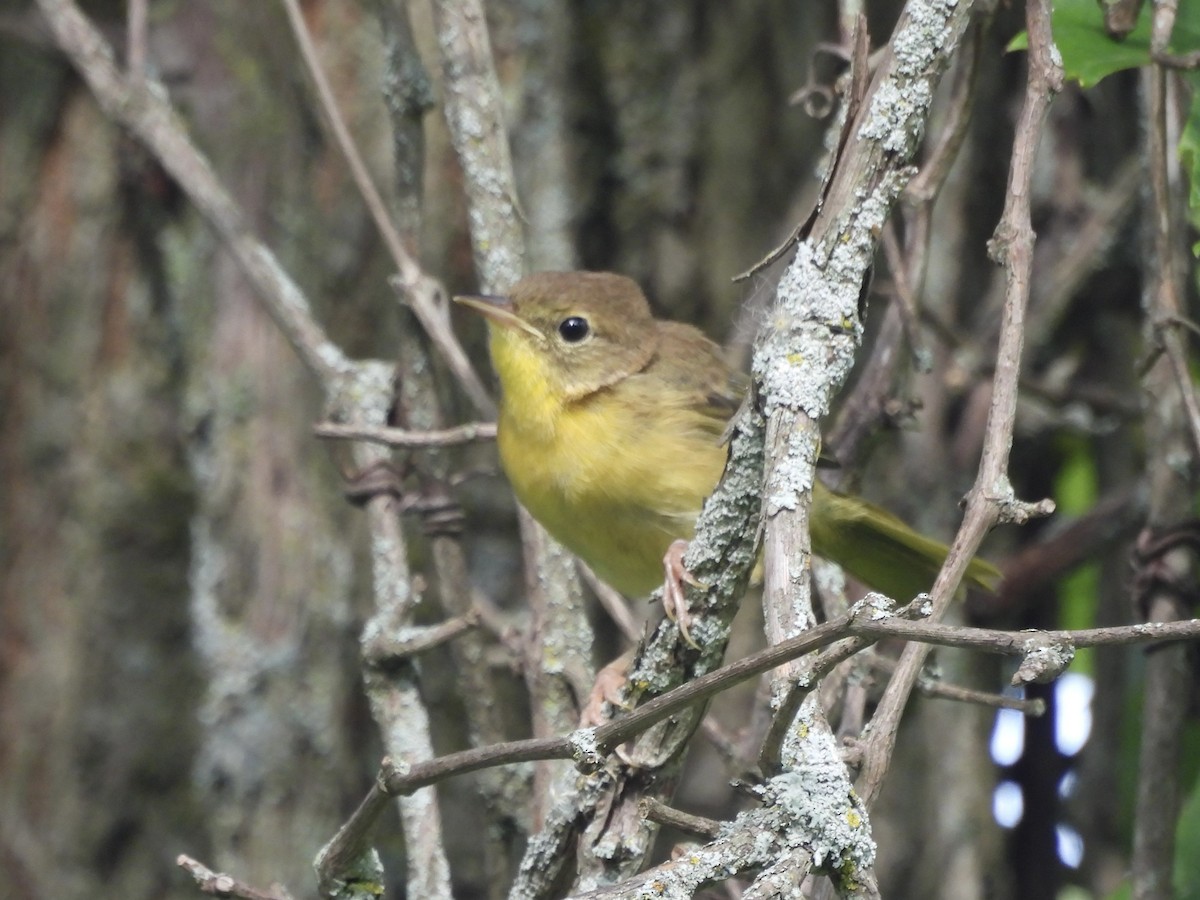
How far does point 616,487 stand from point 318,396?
3.07ft

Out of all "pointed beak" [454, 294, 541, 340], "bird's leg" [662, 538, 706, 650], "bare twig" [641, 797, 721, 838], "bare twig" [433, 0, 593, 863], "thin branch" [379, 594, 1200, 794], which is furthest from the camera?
"pointed beak" [454, 294, 541, 340]

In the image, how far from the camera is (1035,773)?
3375 millimetres

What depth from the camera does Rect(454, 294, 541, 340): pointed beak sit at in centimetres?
277

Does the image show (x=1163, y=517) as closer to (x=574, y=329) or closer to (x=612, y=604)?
(x=612, y=604)

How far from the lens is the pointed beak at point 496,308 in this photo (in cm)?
277

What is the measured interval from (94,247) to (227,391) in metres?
0.53

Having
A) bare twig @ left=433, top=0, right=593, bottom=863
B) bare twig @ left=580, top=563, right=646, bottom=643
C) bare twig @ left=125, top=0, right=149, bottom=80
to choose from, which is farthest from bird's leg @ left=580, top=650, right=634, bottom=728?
bare twig @ left=125, top=0, right=149, bottom=80

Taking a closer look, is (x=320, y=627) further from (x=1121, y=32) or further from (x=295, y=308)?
(x=1121, y=32)

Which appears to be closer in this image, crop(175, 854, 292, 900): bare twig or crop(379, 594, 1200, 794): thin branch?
crop(379, 594, 1200, 794): thin branch

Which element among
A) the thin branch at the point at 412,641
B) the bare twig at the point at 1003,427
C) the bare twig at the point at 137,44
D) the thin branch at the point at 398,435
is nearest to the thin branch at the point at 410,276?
the thin branch at the point at 398,435

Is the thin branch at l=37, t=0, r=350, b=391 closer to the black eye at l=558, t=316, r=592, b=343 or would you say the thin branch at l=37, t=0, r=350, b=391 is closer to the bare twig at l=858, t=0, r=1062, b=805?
the black eye at l=558, t=316, r=592, b=343

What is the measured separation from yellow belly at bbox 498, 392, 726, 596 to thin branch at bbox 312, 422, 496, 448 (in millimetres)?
179

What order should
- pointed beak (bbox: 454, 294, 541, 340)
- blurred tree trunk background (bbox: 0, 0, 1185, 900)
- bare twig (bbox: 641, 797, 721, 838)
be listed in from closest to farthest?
bare twig (bbox: 641, 797, 721, 838)
pointed beak (bbox: 454, 294, 541, 340)
blurred tree trunk background (bbox: 0, 0, 1185, 900)

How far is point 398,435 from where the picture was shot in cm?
252
